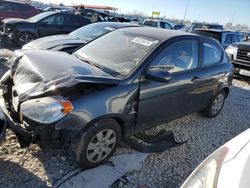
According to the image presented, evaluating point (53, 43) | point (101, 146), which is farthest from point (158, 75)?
point (53, 43)

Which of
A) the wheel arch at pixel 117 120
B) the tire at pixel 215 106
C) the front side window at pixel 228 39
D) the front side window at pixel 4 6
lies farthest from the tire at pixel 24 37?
the wheel arch at pixel 117 120

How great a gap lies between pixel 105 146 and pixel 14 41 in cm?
793

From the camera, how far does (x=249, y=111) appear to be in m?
6.13

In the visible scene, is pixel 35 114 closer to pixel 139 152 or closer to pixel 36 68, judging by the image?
pixel 36 68

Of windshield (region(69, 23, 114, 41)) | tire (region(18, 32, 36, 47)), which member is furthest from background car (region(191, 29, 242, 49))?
tire (region(18, 32, 36, 47))

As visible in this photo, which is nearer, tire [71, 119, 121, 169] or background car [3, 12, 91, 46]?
tire [71, 119, 121, 169]

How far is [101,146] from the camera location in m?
3.17

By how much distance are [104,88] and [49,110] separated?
0.65 meters

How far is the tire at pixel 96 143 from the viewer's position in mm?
2945

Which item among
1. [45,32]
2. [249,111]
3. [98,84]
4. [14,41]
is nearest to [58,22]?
[45,32]

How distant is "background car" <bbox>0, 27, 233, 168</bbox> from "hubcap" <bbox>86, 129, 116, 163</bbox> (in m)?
0.01

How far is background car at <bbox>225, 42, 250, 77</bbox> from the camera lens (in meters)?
8.41

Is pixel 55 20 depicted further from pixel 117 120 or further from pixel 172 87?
pixel 117 120

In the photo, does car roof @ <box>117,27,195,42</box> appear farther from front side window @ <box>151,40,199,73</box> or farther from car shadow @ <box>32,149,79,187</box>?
car shadow @ <box>32,149,79,187</box>
